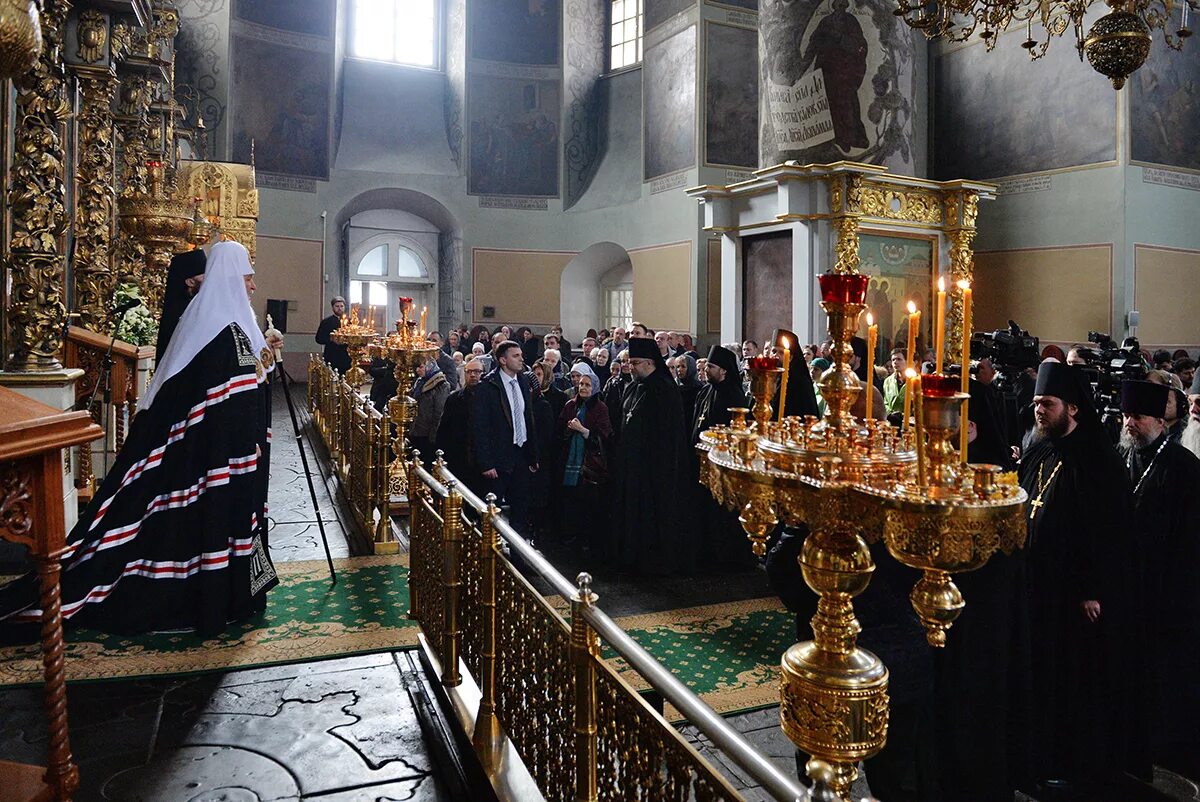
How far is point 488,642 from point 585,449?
398cm

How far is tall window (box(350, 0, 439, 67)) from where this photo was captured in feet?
74.1

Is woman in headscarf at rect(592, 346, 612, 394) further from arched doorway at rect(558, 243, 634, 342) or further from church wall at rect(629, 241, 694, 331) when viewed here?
arched doorway at rect(558, 243, 634, 342)

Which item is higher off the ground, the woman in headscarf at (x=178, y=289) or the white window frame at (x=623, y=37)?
the white window frame at (x=623, y=37)

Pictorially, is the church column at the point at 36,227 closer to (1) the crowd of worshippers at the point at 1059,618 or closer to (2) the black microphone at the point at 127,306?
(2) the black microphone at the point at 127,306

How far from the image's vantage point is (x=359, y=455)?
8.12m

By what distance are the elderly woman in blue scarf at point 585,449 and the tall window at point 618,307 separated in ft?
49.5

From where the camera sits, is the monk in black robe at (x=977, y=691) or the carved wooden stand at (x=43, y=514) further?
the monk in black robe at (x=977, y=691)

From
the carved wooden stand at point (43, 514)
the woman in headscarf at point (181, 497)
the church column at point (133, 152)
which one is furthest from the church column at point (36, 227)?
the carved wooden stand at point (43, 514)

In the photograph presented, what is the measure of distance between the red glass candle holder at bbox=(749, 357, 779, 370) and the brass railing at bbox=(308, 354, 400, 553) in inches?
214

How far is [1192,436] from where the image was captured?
4.82m

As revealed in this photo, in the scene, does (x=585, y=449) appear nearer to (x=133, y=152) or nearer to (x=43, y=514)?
(x=43, y=514)

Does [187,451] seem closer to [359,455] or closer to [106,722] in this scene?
[106,722]

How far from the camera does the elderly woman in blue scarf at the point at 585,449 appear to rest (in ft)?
23.6

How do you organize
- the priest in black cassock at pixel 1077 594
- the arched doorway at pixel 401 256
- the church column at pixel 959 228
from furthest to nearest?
the arched doorway at pixel 401 256 < the church column at pixel 959 228 < the priest in black cassock at pixel 1077 594
